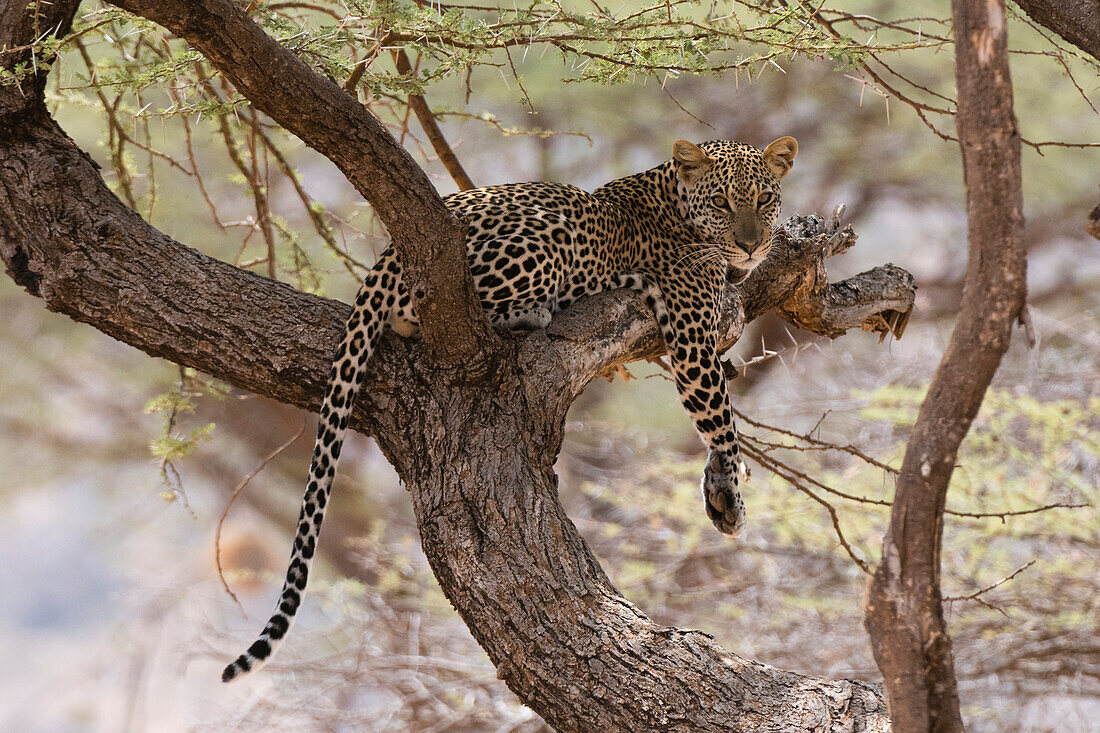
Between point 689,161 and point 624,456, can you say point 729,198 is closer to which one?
point 689,161

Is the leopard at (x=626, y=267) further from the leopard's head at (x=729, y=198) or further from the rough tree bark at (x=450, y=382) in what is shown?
the rough tree bark at (x=450, y=382)

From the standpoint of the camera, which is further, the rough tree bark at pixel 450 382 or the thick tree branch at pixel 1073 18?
the thick tree branch at pixel 1073 18

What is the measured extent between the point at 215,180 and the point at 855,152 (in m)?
8.56

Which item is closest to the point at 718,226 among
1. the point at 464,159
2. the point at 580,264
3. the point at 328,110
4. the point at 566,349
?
the point at 580,264

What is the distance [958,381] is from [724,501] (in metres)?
2.24

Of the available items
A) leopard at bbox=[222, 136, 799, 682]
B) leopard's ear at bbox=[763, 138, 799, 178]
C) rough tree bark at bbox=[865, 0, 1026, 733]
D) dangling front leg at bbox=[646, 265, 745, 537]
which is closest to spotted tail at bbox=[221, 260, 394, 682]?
leopard at bbox=[222, 136, 799, 682]

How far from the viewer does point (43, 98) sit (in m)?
3.91

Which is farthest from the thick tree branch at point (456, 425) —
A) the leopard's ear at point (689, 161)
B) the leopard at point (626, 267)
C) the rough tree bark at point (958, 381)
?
the leopard's ear at point (689, 161)

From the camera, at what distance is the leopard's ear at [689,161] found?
15.3ft

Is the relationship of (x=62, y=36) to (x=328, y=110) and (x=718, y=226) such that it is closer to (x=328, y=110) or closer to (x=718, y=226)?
(x=328, y=110)

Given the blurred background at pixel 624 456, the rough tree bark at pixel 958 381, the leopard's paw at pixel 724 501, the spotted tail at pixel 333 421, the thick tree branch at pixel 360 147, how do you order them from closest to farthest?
the rough tree bark at pixel 958 381, the thick tree branch at pixel 360 147, the spotted tail at pixel 333 421, the leopard's paw at pixel 724 501, the blurred background at pixel 624 456

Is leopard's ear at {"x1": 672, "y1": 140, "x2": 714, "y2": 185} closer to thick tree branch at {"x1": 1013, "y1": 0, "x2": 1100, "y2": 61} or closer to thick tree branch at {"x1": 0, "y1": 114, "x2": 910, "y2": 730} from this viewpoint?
thick tree branch at {"x1": 0, "y1": 114, "x2": 910, "y2": 730}

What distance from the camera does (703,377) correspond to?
437 cm

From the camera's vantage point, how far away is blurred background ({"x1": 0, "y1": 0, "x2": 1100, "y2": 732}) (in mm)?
8367
